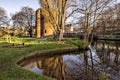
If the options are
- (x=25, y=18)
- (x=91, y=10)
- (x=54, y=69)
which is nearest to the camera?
(x=54, y=69)

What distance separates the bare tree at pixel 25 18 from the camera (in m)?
54.5

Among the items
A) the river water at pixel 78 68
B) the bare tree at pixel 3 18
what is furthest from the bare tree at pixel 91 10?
the bare tree at pixel 3 18

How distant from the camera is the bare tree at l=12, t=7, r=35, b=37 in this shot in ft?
179

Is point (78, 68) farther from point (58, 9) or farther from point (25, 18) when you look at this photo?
point (25, 18)

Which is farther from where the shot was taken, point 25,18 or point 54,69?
point 25,18

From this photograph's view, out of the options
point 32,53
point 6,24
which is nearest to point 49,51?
point 32,53

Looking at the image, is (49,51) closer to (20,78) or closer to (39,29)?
(20,78)

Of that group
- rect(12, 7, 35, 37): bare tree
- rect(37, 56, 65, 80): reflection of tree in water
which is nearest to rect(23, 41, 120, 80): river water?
rect(37, 56, 65, 80): reflection of tree in water

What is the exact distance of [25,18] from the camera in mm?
54750

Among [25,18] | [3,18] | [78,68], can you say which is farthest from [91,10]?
[3,18]

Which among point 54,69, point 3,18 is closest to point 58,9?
point 54,69

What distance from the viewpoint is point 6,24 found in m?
57.3

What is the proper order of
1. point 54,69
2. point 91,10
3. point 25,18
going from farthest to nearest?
point 25,18, point 91,10, point 54,69

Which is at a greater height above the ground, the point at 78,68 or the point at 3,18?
the point at 3,18
